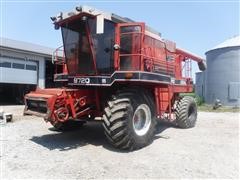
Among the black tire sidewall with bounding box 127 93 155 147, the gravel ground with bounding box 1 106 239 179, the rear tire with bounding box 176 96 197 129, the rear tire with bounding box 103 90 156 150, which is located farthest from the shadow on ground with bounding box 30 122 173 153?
the rear tire with bounding box 176 96 197 129

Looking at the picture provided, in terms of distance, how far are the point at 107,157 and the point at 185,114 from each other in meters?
5.30

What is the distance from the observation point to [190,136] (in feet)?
29.4

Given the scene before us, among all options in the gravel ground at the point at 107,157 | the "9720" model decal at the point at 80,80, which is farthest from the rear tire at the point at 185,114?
the "9720" model decal at the point at 80,80

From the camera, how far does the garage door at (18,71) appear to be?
20.7m

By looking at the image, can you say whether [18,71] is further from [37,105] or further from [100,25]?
[100,25]

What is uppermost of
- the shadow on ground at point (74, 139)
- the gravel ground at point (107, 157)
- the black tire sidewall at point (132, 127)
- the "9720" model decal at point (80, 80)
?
the "9720" model decal at point (80, 80)

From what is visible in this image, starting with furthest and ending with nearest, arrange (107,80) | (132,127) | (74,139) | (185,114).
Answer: (185,114)
(74,139)
(107,80)
(132,127)

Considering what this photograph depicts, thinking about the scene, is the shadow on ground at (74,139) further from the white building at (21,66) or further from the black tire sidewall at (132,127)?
the white building at (21,66)

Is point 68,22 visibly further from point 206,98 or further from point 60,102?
point 206,98

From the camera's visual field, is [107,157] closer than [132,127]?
Yes

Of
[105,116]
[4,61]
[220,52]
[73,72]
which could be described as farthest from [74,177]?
[220,52]

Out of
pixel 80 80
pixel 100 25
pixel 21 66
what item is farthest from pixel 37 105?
pixel 21 66

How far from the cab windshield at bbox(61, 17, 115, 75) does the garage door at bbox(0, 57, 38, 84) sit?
14.6 metres

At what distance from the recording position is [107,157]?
6230mm
